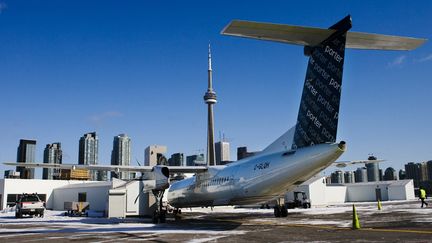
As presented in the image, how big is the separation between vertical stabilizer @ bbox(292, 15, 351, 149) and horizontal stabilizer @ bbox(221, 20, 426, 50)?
40 cm

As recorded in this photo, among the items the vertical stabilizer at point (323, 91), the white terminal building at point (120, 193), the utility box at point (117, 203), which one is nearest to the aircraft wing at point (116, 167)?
the utility box at point (117, 203)

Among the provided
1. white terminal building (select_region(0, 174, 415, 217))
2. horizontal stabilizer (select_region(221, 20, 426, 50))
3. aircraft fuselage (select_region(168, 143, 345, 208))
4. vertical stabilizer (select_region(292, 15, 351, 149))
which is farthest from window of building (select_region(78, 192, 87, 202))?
horizontal stabilizer (select_region(221, 20, 426, 50))

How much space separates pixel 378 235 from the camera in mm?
12719

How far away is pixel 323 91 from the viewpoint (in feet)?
47.3

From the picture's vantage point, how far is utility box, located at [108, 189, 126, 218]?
29.4m

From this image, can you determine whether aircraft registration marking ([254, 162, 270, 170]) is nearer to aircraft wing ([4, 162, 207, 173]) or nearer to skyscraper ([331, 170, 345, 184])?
aircraft wing ([4, 162, 207, 173])

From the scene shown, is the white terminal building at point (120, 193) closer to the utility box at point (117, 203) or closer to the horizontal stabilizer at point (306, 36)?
the utility box at point (117, 203)

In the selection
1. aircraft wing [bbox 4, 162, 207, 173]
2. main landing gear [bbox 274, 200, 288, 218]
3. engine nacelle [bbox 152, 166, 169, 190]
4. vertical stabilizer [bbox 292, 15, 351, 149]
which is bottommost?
main landing gear [bbox 274, 200, 288, 218]

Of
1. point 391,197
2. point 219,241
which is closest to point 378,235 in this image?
point 219,241

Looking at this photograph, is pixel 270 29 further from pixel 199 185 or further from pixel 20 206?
pixel 20 206

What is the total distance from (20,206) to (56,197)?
20683 millimetres

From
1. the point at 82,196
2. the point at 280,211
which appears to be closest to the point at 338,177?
the point at 82,196

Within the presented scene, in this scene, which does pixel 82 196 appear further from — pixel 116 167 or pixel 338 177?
pixel 338 177

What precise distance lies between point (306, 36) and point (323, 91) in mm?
2162
